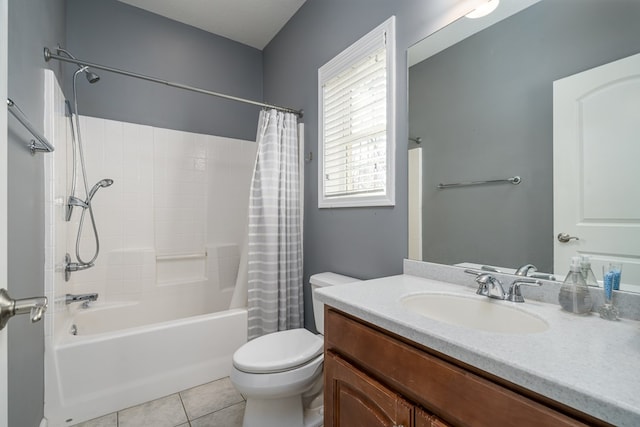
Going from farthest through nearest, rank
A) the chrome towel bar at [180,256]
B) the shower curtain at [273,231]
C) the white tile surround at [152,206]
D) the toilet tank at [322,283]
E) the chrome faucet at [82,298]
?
the chrome towel bar at [180,256]
the white tile surround at [152,206]
the shower curtain at [273,231]
the chrome faucet at [82,298]
the toilet tank at [322,283]

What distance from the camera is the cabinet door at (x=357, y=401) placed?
2.40 ft

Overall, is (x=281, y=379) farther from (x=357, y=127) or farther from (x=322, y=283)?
(x=357, y=127)

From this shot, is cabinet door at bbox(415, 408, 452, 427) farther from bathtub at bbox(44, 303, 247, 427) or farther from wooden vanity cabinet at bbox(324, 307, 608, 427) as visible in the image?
bathtub at bbox(44, 303, 247, 427)

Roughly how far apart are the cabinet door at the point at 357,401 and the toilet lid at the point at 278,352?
31 cm

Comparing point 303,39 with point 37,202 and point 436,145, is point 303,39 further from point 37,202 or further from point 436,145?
point 37,202

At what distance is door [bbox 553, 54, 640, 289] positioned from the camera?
79cm

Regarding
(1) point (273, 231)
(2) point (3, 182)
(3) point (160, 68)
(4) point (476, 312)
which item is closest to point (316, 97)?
(1) point (273, 231)

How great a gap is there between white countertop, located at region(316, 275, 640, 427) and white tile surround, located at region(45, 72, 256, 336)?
1957mm

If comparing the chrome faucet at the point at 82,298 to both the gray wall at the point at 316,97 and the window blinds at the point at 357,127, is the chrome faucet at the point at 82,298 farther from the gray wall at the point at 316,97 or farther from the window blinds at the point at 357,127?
the window blinds at the point at 357,127

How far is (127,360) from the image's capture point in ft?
5.18

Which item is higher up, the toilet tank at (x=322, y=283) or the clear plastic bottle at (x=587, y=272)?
the clear plastic bottle at (x=587, y=272)

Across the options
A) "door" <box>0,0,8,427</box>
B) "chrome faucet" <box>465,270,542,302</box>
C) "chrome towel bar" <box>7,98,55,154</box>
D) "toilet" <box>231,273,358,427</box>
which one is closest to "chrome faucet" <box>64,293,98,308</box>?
"chrome towel bar" <box>7,98,55,154</box>

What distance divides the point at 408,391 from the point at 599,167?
0.87m

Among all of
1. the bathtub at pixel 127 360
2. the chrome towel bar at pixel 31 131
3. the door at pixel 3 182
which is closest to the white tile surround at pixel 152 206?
the bathtub at pixel 127 360
